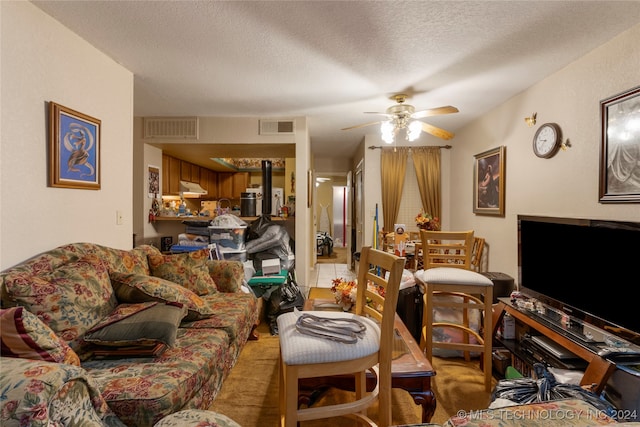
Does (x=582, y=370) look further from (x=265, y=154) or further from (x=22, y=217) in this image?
→ (x=265, y=154)

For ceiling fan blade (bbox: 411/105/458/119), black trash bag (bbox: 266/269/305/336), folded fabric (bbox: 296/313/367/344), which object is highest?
ceiling fan blade (bbox: 411/105/458/119)

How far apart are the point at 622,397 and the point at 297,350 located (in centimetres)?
161

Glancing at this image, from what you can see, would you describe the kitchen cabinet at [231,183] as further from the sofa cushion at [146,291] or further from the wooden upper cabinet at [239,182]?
the sofa cushion at [146,291]

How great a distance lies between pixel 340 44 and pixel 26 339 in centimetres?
237

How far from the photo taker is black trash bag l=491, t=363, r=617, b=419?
142 centimetres

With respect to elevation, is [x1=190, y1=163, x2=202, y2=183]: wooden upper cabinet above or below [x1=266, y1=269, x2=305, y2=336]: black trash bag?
above

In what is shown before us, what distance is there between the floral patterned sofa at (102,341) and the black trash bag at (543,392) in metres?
1.57

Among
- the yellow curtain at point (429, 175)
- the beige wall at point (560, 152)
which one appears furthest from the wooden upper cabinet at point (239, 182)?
the beige wall at point (560, 152)

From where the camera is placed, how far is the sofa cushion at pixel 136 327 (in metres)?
1.57

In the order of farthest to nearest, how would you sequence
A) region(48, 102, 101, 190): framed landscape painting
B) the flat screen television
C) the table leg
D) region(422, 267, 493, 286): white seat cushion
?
region(422, 267, 493, 286): white seat cushion, region(48, 102, 101, 190): framed landscape painting, the flat screen television, the table leg

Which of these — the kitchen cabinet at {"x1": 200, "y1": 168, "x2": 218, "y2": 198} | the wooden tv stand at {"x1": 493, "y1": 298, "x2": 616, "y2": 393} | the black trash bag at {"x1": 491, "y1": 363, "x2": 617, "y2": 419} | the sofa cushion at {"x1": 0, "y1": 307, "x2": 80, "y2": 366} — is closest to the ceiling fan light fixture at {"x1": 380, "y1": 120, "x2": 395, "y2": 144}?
the wooden tv stand at {"x1": 493, "y1": 298, "x2": 616, "y2": 393}

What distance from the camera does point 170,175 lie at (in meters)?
5.04

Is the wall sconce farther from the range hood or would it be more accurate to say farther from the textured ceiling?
the range hood

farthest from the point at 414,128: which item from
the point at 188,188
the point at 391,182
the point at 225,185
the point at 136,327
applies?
the point at 225,185
